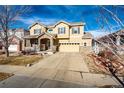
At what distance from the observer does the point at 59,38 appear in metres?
16.0

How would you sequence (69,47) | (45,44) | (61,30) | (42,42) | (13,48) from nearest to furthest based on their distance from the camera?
(69,47) → (13,48) → (45,44) → (42,42) → (61,30)

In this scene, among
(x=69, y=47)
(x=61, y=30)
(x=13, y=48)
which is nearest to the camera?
(x=69, y=47)

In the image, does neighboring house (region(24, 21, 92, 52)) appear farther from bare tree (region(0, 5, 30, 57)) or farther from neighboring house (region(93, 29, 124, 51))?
neighboring house (region(93, 29, 124, 51))

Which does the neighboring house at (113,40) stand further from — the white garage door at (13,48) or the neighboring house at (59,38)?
the white garage door at (13,48)

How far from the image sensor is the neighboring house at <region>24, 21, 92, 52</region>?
567 inches

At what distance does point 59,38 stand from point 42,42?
5.35ft

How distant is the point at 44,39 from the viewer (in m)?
16.2

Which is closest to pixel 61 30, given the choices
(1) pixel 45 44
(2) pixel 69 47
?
(1) pixel 45 44

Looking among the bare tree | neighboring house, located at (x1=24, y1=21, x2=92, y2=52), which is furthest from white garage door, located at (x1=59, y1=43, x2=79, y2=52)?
the bare tree

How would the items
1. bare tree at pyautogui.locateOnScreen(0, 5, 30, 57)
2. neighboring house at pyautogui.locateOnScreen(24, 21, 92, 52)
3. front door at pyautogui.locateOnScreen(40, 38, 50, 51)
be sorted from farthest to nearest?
1. front door at pyautogui.locateOnScreen(40, 38, 50, 51)
2. neighboring house at pyautogui.locateOnScreen(24, 21, 92, 52)
3. bare tree at pyautogui.locateOnScreen(0, 5, 30, 57)

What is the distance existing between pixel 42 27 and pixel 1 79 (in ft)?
38.6

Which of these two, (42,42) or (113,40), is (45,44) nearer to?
(42,42)

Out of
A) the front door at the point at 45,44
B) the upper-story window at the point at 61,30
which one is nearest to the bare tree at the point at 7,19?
the front door at the point at 45,44

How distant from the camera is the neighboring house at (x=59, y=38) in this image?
1440cm
